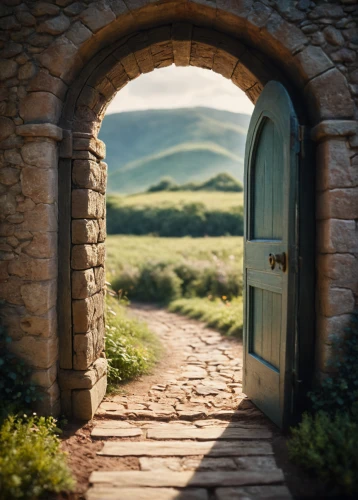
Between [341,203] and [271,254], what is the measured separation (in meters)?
0.69

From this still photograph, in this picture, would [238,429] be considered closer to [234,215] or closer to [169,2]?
[169,2]

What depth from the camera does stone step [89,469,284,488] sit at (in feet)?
10.4

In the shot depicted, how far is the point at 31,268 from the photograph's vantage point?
157 inches

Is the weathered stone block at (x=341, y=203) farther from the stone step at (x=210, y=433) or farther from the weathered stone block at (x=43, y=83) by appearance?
the weathered stone block at (x=43, y=83)

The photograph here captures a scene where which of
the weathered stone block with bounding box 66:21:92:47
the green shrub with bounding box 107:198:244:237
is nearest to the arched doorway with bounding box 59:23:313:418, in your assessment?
the weathered stone block with bounding box 66:21:92:47

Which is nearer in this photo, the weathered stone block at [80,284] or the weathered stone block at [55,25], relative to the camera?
the weathered stone block at [55,25]

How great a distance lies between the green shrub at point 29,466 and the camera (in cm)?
284

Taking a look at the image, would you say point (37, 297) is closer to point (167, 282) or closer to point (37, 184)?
point (37, 184)

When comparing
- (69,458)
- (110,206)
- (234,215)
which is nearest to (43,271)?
(69,458)

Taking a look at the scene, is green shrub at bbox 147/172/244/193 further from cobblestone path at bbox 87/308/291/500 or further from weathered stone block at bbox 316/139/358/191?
weathered stone block at bbox 316/139/358/191

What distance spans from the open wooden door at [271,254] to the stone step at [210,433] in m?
0.21

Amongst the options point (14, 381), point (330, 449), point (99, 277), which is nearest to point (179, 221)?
point (99, 277)

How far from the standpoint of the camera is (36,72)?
4.05 meters

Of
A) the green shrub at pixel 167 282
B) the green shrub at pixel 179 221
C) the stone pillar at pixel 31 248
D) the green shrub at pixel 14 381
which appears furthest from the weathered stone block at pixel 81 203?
the green shrub at pixel 179 221
